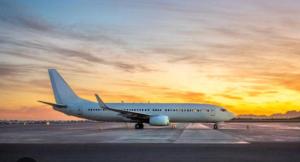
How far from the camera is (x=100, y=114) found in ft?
172

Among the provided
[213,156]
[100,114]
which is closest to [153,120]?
[100,114]

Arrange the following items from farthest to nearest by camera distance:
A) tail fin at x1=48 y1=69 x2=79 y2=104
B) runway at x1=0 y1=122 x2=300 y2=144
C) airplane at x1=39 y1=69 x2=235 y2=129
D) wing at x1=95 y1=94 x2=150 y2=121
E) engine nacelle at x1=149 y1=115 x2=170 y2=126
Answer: tail fin at x1=48 y1=69 x2=79 y2=104 → airplane at x1=39 y1=69 x2=235 y2=129 → wing at x1=95 y1=94 x2=150 y2=121 → engine nacelle at x1=149 y1=115 x2=170 y2=126 → runway at x1=0 y1=122 x2=300 y2=144

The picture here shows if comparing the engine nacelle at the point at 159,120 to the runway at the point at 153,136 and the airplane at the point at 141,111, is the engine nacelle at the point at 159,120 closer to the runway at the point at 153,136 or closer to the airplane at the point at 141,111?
the airplane at the point at 141,111

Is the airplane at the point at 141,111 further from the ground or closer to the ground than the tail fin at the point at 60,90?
closer to the ground

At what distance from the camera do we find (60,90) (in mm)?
54594

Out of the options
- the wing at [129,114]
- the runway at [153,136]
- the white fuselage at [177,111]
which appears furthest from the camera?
the white fuselage at [177,111]

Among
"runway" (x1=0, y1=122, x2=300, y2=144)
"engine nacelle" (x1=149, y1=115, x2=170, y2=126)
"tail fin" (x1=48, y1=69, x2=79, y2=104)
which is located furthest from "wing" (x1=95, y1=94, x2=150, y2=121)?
"runway" (x1=0, y1=122, x2=300, y2=144)

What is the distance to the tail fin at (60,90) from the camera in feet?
177

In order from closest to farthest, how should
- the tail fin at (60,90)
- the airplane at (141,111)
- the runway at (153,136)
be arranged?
the runway at (153,136) < the airplane at (141,111) < the tail fin at (60,90)

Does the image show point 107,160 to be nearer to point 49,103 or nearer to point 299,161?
point 299,161

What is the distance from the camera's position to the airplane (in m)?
50.4

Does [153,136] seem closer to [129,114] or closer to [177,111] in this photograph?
[129,114]

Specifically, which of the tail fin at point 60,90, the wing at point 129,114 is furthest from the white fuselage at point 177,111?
the tail fin at point 60,90

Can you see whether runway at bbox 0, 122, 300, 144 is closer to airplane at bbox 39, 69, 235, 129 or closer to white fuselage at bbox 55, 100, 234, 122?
airplane at bbox 39, 69, 235, 129
